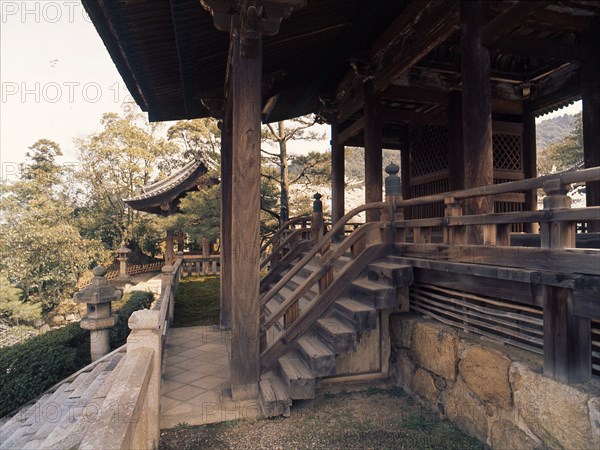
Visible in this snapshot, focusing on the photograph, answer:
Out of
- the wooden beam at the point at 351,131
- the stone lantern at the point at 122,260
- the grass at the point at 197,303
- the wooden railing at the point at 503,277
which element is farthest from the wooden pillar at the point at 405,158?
the stone lantern at the point at 122,260

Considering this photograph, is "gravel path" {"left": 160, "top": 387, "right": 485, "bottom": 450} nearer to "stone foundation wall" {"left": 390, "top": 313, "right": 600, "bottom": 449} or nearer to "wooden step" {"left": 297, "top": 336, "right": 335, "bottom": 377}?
"stone foundation wall" {"left": 390, "top": 313, "right": 600, "bottom": 449}

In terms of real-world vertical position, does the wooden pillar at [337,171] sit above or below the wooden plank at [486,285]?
above

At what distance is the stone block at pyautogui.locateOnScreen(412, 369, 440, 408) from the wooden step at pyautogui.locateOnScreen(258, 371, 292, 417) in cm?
169

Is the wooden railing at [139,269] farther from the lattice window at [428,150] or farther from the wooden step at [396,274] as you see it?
the wooden step at [396,274]

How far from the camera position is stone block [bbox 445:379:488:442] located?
378 centimetres

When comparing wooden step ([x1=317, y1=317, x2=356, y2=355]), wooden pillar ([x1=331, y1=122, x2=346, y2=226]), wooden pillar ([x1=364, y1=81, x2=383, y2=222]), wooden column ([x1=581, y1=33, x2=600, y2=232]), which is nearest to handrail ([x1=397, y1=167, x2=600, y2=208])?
wooden step ([x1=317, y1=317, x2=356, y2=355])

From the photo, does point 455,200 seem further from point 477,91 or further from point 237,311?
point 237,311

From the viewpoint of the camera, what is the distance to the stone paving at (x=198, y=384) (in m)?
4.30

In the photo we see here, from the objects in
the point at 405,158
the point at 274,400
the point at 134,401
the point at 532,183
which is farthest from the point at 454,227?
the point at 405,158

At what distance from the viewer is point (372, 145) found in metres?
6.91

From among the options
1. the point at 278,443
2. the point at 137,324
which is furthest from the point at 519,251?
the point at 137,324

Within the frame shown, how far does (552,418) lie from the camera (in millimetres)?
2965

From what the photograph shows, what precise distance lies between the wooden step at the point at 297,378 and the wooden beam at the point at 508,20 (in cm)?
447

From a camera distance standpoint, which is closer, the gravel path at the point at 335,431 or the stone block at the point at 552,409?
the stone block at the point at 552,409
